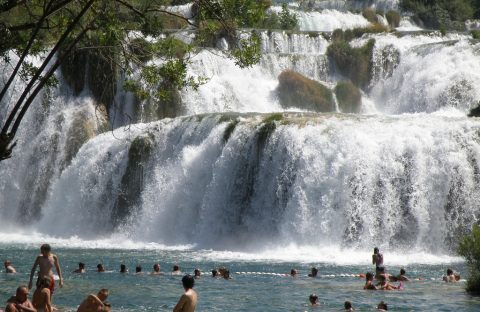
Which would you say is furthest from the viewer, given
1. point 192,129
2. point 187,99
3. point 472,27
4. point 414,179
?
point 472,27

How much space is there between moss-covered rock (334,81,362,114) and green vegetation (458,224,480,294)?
2292 cm

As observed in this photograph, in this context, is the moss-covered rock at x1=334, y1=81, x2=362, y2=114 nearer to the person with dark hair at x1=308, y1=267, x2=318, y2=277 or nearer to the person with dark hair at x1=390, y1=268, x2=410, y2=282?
the person with dark hair at x1=308, y1=267, x2=318, y2=277

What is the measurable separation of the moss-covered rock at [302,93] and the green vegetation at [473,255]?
73.3 feet

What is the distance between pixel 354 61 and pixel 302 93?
14.7ft

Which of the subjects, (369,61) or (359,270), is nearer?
(359,270)

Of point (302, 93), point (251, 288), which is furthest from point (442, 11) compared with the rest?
point (251, 288)

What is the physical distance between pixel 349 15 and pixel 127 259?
35.9 meters

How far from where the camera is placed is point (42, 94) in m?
38.7

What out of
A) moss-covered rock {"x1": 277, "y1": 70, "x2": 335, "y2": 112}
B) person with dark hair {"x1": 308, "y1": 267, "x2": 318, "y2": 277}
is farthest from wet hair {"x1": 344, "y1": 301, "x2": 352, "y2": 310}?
moss-covered rock {"x1": 277, "y1": 70, "x2": 335, "y2": 112}

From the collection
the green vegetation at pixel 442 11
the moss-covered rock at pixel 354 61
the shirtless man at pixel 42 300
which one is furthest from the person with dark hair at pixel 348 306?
the green vegetation at pixel 442 11

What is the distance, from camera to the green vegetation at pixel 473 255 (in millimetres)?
18094

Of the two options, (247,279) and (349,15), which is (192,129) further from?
(349,15)

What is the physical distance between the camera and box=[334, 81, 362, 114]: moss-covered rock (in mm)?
41250

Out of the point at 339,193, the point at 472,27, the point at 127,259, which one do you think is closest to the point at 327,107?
the point at 339,193
